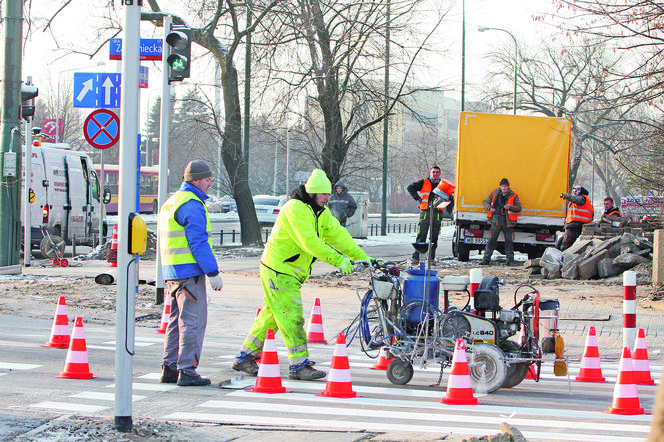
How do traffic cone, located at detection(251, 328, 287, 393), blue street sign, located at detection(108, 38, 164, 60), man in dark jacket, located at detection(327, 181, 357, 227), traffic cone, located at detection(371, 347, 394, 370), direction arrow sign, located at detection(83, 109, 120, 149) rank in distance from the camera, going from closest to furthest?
traffic cone, located at detection(251, 328, 287, 393), traffic cone, located at detection(371, 347, 394, 370), blue street sign, located at detection(108, 38, 164, 60), direction arrow sign, located at detection(83, 109, 120, 149), man in dark jacket, located at detection(327, 181, 357, 227)

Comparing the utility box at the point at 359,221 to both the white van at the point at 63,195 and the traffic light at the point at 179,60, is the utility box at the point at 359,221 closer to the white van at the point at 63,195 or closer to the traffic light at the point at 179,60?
the white van at the point at 63,195

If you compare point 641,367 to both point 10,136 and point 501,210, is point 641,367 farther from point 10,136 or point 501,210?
point 10,136

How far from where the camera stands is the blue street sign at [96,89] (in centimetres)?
1233

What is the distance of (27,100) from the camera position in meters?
16.5

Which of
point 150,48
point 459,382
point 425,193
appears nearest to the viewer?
point 459,382

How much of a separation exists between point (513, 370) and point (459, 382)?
838 millimetres

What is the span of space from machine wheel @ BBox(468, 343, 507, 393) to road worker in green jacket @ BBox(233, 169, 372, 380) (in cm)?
135

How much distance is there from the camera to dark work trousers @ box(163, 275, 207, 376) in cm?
704

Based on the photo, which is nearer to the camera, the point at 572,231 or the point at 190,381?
the point at 190,381

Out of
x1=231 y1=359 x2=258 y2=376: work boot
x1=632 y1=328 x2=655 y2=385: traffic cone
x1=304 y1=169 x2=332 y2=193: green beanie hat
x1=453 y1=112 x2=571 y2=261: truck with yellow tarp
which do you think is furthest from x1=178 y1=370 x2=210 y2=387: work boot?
x1=453 y1=112 x2=571 y2=261: truck with yellow tarp

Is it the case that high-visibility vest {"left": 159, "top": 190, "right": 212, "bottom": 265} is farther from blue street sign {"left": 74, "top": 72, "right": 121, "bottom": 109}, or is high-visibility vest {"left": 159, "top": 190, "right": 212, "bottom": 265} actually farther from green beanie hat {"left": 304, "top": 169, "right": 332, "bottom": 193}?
blue street sign {"left": 74, "top": 72, "right": 121, "bottom": 109}

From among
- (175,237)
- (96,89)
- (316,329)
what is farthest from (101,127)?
(175,237)

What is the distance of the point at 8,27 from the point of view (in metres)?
15.8

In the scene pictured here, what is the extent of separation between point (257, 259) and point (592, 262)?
28.9ft
